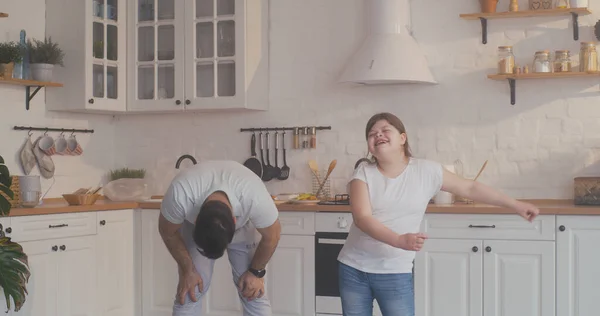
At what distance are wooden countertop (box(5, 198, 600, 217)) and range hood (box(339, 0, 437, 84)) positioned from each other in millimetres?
815

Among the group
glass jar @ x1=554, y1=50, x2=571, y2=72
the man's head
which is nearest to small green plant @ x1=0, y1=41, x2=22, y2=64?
the man's head

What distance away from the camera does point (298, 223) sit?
523 centimetres

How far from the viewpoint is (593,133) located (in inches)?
204

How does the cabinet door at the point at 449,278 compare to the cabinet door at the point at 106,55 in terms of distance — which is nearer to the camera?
the cabinet door at the point at 449,278

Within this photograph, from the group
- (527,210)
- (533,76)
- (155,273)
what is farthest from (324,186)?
(527,210)

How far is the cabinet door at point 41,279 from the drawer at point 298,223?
4.47 ft

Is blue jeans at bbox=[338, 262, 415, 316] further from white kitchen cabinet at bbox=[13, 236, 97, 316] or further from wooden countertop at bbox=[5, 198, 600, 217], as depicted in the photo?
white kitchen cabinet at bbox=[13, 236, 97, 316]

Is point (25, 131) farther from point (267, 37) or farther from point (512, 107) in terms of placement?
point (512, 107)

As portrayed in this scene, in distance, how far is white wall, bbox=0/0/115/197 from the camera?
5566mm

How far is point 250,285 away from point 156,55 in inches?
105

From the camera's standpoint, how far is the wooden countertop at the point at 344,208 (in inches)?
183

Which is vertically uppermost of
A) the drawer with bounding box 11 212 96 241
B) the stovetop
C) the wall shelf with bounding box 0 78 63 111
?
the wall shelf with bounding box 0 78 63 111

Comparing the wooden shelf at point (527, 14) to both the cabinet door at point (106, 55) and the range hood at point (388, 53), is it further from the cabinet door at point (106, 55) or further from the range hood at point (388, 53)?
the cabinet door at point (106, 55)

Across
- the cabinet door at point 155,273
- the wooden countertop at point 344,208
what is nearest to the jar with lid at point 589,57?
the wooden countertop at point 344,208
